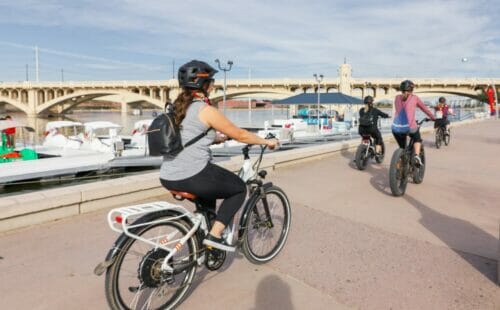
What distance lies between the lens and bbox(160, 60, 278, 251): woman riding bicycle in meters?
2.49

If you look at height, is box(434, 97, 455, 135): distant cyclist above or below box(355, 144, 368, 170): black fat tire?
above

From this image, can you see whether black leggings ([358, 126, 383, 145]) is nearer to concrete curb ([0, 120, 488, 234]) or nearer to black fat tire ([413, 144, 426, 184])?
black fat tire ([413, 144, 426, 184])

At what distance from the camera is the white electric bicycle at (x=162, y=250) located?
2238 mm

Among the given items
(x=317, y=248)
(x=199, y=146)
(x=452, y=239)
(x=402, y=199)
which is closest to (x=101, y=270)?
(x=199, y=146)

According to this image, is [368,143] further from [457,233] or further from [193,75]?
[193,75]

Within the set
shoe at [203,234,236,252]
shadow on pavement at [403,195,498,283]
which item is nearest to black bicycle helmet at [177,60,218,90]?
shoe at [203,234,236,252]

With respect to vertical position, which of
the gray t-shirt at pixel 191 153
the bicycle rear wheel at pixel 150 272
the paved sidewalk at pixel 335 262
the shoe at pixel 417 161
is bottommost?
the paved sidewalk at pixel 335 262

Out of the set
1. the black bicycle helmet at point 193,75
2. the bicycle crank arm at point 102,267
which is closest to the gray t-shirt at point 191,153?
the black bicycle helmet at point 193,75

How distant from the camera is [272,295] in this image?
9.17 ft

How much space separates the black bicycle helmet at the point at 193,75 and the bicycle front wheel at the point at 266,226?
44.0 inches

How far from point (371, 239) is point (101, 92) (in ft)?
231

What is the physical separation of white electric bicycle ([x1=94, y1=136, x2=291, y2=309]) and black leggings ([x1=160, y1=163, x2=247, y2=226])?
2.7 inches

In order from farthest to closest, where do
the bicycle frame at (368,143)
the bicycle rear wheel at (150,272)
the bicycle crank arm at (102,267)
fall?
the bicycle frame at (368,143) → the bicycle rear wheel at (150,272) → the bicycle crank arm at (102,267)

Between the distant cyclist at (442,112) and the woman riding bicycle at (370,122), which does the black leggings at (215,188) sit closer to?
the woman riding bicycle at (370,122)
